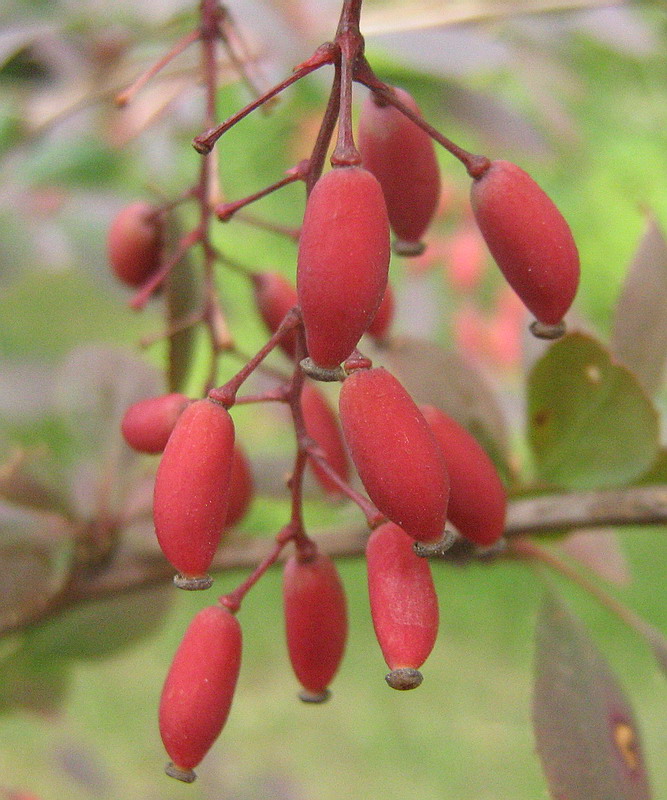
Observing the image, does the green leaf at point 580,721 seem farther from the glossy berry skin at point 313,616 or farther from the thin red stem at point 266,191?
the thin red stem at point 266,191

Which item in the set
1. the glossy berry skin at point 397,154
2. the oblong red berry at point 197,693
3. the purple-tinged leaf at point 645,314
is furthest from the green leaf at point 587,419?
the oblong red berry at point 197,693

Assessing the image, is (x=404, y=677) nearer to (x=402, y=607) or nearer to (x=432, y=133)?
(x=402, y=607)

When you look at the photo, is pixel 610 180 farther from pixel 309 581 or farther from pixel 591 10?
pixel 309 581

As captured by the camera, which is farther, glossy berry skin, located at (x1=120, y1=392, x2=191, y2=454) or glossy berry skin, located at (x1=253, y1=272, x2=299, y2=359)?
glossy berry skin, located at (x1=253, y1=272, x2=299, y2=359)

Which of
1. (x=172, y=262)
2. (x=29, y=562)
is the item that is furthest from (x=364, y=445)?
(x=29, y=562)

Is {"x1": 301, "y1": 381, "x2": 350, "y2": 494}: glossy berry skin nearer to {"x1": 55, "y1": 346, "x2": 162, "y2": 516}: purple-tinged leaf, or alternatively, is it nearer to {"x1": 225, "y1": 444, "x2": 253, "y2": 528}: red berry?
{"x1": 225, "y1": 444, "x2": 253, "y2": 528}: red berry

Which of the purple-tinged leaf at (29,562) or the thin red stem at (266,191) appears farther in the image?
the purple-tinged leaf at (29,562)

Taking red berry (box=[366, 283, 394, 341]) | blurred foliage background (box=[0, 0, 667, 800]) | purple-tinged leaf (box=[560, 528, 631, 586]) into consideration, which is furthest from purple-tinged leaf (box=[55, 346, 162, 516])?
purple-tinged leaf (box=[560, 528, 631, 586])
